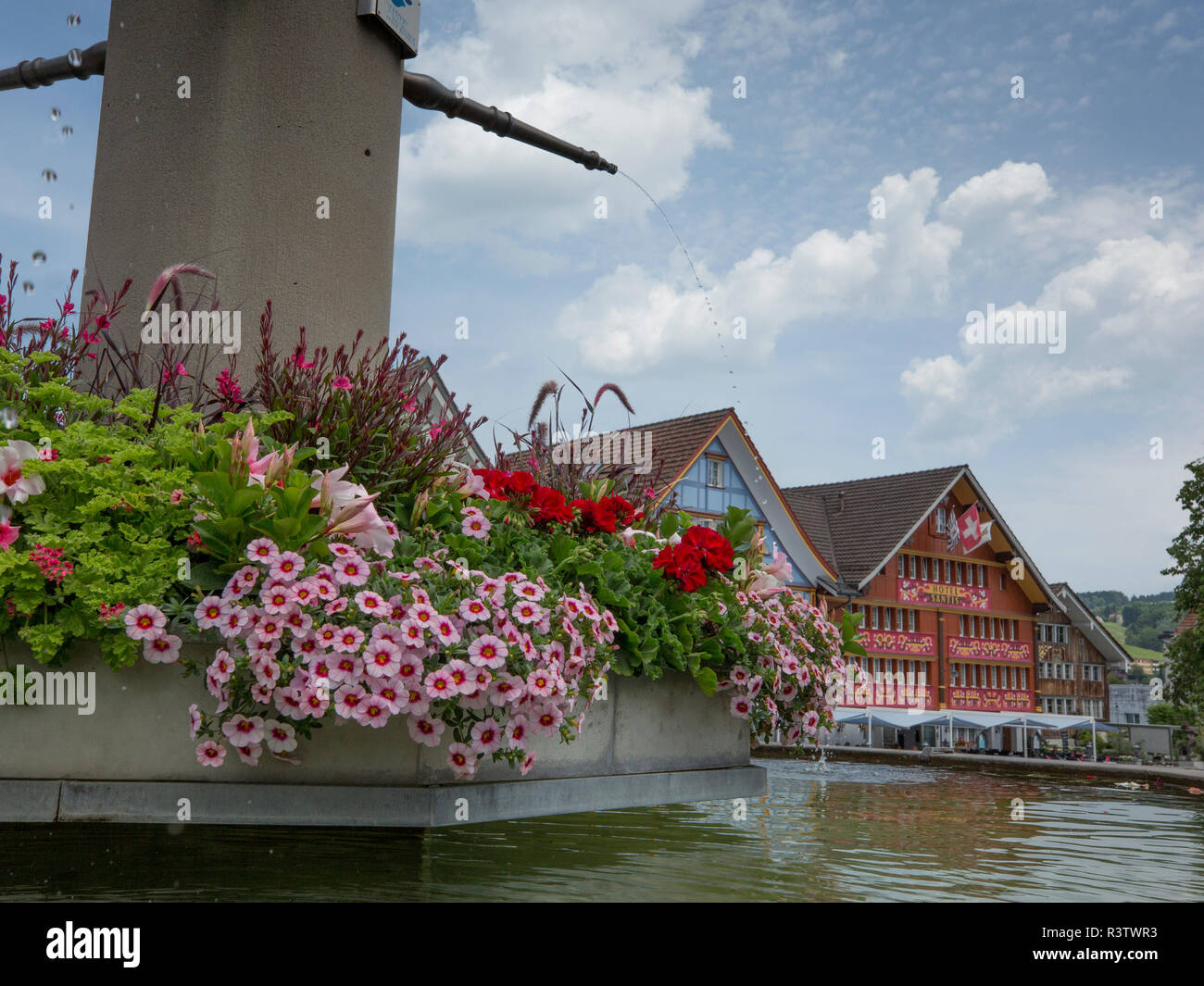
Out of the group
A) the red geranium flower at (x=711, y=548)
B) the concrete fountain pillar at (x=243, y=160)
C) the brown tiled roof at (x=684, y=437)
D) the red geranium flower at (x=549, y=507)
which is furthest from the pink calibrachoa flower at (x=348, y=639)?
the brown tiled roof at (x=684, y=437)

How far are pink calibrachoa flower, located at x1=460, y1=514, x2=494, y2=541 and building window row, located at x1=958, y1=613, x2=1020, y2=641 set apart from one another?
38437mm

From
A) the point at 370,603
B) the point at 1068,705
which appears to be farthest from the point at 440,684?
the point at 1068,705

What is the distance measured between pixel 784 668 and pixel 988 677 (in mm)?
39194

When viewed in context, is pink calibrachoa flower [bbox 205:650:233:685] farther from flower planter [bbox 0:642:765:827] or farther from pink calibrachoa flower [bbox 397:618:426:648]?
pink calibrachoa flower [bbox 397:618:426:648]

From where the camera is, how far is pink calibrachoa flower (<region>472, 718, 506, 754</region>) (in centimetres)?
312

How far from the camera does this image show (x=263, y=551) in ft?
9.73

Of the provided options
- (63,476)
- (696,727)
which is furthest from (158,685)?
(696,727)

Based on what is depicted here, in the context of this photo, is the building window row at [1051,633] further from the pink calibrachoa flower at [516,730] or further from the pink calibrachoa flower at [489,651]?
the pink calibrachoa flower at [489,651]

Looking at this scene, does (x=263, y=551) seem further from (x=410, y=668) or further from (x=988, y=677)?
(x=988, y=677)

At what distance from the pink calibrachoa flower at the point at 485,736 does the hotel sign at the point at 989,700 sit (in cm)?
3747

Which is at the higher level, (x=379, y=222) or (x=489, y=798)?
(x=379, y=222)
